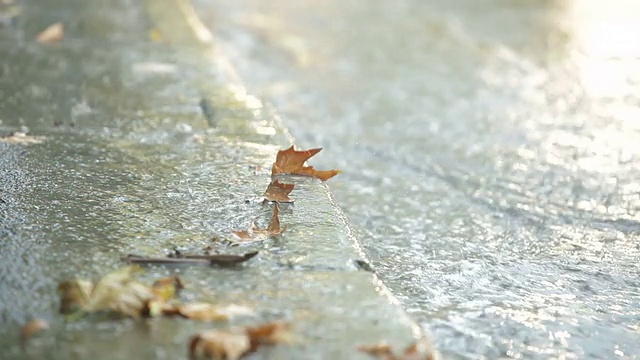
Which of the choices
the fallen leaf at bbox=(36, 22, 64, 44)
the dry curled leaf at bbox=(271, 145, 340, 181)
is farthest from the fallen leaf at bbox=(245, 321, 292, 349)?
the fallen leaf at bbox=(36, 22, 64, 44)

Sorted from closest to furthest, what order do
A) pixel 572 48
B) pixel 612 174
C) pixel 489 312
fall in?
pixel 489 312 → pixel 612 174 → pixel 572 48

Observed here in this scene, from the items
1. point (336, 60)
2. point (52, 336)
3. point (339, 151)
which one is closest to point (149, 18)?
point (336, 60)

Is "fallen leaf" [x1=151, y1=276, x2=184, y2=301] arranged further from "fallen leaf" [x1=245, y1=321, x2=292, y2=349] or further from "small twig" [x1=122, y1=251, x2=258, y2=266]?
"fallen leaf" [x1=245, y1=321, x2=292, y2=349]

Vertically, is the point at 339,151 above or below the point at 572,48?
below

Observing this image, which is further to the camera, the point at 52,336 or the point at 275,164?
the point at 275,164

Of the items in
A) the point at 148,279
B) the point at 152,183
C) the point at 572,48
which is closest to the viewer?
the point at 148,279

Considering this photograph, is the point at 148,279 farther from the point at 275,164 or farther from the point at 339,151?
the point at 339,151

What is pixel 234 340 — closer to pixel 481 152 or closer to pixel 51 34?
pixel 481 152
